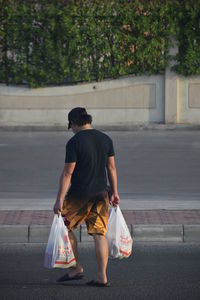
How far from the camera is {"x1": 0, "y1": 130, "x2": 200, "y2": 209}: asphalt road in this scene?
13219mm

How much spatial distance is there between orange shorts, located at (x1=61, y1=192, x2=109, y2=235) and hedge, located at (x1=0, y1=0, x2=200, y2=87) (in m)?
12.5

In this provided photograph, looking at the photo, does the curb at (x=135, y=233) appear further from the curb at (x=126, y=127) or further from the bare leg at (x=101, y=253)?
the curb at (x=126, y=127)

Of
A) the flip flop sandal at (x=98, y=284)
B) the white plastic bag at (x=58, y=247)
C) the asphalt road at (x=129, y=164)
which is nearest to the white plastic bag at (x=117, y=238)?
the flip flop sandal at (x=98, y=284)

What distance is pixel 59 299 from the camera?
750 centimetres

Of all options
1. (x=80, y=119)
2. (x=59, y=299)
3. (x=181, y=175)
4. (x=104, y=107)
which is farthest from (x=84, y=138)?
(x=104, y=107)

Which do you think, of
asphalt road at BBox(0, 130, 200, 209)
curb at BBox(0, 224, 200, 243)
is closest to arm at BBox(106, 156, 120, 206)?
curb at BBox(0, 224, 200, 243)

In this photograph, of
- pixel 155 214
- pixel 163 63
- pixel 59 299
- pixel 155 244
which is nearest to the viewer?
pixel 59 299

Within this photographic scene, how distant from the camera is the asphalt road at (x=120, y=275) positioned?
7.67 m

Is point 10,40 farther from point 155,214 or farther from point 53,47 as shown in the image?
point 155,214

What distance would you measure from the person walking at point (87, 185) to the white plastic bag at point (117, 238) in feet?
0.44

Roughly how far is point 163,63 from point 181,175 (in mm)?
6040

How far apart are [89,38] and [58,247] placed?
43.3 feet

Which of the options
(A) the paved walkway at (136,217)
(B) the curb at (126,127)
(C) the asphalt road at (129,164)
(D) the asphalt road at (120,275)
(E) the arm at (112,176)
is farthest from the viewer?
(B) the curb at (126,127)

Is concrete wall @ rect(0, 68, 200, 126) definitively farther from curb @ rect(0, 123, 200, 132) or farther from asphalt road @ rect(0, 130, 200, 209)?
asphalt road @ rect(0, 130, 200, 209)
